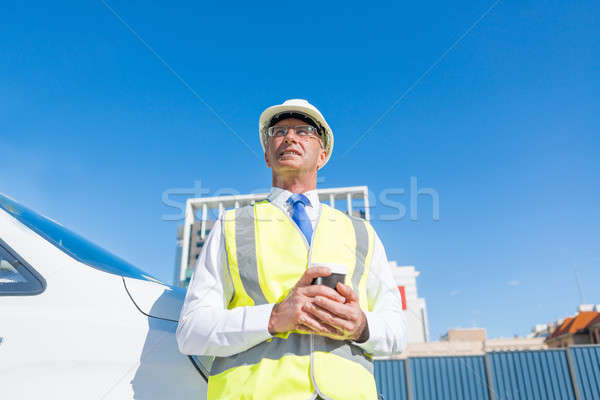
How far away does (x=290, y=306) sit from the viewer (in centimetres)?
140

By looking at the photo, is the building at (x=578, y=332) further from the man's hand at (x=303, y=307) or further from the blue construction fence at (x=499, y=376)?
the man's hand at (x=303, y=307)

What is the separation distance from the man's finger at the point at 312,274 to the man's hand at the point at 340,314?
0.21ft

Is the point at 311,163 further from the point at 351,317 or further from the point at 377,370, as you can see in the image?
the point at 377,370

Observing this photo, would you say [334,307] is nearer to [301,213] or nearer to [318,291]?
[318,291]

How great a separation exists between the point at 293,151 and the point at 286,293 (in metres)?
0.89

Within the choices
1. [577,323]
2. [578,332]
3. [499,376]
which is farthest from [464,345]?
[499,376]

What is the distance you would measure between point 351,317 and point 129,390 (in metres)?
0.78

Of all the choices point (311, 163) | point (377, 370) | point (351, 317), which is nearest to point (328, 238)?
point (351, 317)

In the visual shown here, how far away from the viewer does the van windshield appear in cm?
166

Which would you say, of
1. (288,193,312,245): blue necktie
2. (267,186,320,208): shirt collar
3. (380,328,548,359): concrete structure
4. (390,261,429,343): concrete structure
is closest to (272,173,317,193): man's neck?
(267,186,320,208): shirt collar

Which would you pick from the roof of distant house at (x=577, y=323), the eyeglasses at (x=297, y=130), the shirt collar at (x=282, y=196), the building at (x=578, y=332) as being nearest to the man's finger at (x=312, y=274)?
the shirt collar at (x=282, y=196)

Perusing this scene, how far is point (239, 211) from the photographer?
187cm

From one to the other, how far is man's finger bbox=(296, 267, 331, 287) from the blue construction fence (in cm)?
1572

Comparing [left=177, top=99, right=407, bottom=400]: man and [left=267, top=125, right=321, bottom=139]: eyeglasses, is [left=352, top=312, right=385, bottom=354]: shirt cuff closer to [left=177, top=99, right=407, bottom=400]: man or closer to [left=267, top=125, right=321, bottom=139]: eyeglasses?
[left=177, top=99, right=407, bottom=400]: man
